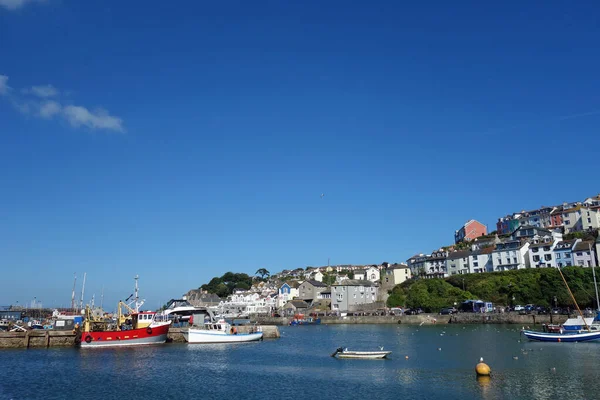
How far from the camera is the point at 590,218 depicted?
97.1 meters

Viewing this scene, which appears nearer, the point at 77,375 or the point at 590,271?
the point at 77,375

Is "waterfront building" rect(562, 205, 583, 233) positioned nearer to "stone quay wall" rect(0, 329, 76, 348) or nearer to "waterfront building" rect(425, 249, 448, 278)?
"waterfront building" rect(425, 249, 448, 278)

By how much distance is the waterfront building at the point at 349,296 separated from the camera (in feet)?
335

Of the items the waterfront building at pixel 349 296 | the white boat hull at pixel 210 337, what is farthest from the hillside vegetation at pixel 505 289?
the white boat hull at pixel 210 337

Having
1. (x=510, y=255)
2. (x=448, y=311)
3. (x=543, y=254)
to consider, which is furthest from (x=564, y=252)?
(x=448, y=311)

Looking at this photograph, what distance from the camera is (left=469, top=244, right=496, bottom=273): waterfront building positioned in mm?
97250

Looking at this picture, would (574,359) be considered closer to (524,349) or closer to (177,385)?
(524,349)

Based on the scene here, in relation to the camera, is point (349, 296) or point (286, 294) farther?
point (286, 294)

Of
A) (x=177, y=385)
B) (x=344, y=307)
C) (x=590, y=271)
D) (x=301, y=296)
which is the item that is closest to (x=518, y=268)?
(x=590, y=271)

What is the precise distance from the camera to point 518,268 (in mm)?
90812

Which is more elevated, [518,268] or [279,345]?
[518,268]

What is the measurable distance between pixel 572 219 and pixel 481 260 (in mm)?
23222

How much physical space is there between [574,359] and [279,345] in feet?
92.0

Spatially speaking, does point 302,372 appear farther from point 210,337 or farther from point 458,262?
point 458,262
